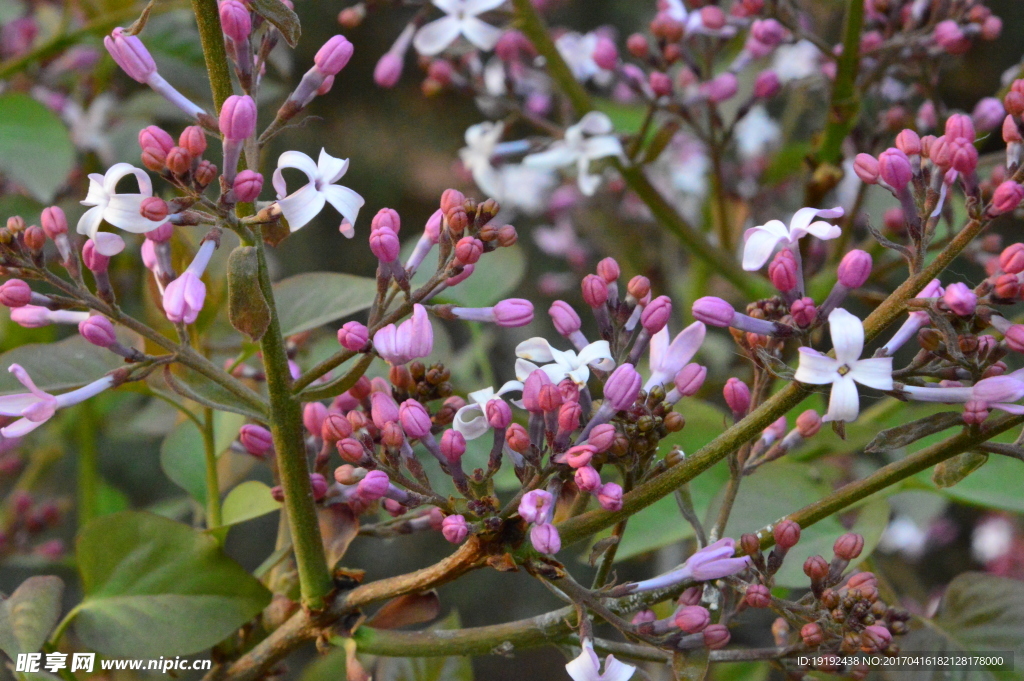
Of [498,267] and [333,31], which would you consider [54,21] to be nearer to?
[333,31]

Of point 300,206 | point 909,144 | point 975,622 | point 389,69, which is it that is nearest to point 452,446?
point 300,206

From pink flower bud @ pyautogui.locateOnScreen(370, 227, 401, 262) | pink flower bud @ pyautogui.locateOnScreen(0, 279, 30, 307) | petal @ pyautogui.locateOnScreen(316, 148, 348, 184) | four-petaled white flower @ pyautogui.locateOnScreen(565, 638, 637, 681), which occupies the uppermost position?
pink flower bud @ pyautogui.locateOnScreen(0, 279, 30, 307)

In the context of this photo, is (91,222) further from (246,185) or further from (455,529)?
(455,529)

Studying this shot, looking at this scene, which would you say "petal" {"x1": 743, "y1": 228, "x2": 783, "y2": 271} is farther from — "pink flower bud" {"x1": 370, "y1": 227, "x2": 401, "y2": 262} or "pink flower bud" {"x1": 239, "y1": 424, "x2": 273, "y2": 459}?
"pink flower bud" {"x1": 239, "y1": 424, "x2": 273, "y2": 459}

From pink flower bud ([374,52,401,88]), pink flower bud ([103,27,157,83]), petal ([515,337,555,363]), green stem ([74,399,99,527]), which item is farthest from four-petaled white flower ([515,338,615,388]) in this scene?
green stem ([74,399,99,527])

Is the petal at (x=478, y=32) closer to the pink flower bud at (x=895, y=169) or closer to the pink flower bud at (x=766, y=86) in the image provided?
the pink flower bud at (x=766, y=86)

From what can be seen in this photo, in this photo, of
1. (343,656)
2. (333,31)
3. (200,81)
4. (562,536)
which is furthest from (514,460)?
(333,31)

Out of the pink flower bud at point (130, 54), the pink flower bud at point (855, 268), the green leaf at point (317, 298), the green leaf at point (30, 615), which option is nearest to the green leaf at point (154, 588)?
the green leaf at point (30, 615)
